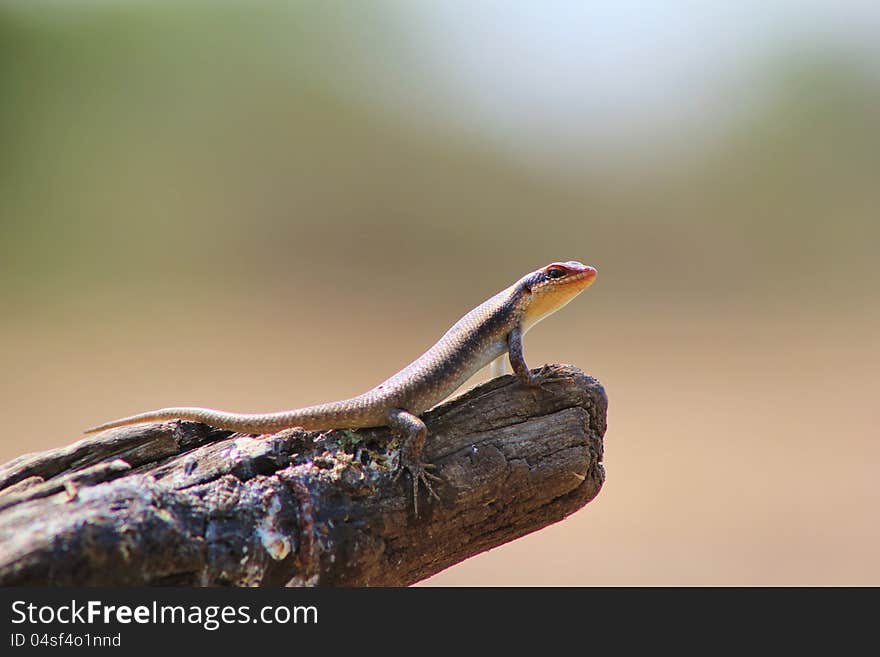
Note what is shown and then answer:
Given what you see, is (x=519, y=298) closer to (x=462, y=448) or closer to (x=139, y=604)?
(x=462, y=448)

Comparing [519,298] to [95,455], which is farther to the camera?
[519,298]

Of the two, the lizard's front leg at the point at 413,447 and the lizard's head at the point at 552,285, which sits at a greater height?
the lizard's head at the point at 552,285

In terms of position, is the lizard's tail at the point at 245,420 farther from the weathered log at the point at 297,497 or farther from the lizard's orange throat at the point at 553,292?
the lizard's orange throat at the point at 553,292

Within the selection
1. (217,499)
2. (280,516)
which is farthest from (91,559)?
(280,516)

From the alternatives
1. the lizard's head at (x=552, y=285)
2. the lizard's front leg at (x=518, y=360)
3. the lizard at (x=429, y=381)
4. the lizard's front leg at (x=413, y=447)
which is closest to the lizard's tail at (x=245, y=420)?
the lizard at (x=429, y=381)

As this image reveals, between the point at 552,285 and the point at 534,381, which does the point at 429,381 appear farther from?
the point at 552,285

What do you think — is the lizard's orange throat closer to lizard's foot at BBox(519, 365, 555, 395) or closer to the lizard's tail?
lizard's foot at BBox(519, 365, 555, 395)

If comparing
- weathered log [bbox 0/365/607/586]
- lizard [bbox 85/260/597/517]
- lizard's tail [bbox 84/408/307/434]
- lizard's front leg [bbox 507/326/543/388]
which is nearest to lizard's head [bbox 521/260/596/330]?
lizard [bbox 85/260/597/517]
